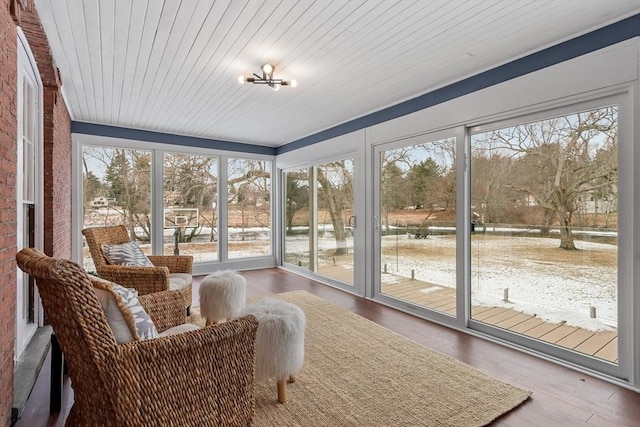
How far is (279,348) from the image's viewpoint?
1926 millimetres

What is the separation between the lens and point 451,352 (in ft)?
8.94

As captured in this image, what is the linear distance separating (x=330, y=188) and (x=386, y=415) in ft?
12.1

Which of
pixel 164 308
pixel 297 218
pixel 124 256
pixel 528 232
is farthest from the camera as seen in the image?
pixel 297 218

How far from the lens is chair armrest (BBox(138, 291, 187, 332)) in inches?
80.2

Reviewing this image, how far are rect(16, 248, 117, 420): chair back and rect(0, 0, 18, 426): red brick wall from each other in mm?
577

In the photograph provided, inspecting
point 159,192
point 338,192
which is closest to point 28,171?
point 159,192

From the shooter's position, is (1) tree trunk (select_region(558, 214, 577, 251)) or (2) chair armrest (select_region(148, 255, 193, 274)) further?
(2) chair armrest (select_region(148, 255, 193, 274))

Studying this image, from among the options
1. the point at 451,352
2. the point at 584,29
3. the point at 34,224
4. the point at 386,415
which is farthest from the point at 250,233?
the point at 584,29

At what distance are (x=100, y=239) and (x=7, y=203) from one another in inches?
67.3

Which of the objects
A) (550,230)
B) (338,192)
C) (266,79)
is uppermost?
(266,79)

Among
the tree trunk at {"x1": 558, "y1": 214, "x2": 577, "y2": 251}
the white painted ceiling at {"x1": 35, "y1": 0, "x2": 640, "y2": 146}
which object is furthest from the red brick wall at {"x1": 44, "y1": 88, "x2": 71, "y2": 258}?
the tree trunk at {"x1": 558, "y1": 214, "x2": 577, "y2": 251}

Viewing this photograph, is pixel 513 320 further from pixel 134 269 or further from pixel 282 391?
pixel 134 269

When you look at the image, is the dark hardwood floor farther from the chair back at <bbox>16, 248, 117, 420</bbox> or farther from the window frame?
the window frame

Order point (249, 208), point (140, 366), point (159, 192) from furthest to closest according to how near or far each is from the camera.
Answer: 1. point (249, 208)
2. point (159, 192)
3. point (140, 366)
